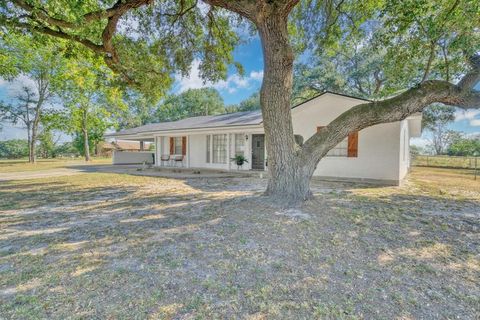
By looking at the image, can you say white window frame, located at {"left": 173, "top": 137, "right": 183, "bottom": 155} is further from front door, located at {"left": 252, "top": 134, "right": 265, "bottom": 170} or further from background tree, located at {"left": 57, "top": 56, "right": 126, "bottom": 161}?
background tree, located at {"left": 57, "top": 56, "right": 126, "bottom": 161}

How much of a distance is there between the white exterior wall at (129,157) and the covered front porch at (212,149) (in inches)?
243

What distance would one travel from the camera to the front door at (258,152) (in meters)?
13.4

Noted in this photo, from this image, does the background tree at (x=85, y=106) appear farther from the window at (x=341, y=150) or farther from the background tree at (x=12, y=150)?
the window at (x=341, y=150)

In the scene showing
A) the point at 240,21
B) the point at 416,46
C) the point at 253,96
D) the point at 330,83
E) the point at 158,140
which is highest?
the point at 253,96

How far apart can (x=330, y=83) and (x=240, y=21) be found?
1535 centimetres

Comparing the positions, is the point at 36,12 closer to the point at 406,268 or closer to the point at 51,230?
the point at 51,230

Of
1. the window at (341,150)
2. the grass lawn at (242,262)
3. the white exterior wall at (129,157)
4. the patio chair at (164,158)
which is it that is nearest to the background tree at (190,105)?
the white exterior wall at (129,157)

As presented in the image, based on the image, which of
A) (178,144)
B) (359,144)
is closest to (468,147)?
(359,144)

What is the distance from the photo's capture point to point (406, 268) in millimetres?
2842

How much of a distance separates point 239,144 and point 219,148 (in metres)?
1.43

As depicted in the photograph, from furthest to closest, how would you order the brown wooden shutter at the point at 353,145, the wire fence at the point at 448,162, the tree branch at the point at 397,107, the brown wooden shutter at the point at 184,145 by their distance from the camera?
the wire fence at the point at 448,162 < the brown wooden shutter at the point at 184,145 < the brown wooden shutter at the point at 353,145 < the tree branch at the point at 397,107

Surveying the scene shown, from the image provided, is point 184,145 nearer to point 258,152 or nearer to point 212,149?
point 212,149

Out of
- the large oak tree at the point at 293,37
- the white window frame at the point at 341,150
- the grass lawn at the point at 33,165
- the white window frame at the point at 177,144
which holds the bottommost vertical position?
the grass lawn at the point at 33,165

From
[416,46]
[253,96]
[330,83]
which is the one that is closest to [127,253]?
[416,46]
